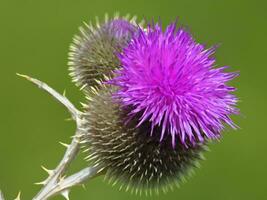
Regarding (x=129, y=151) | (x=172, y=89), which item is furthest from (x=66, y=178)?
(x=172, y=89)

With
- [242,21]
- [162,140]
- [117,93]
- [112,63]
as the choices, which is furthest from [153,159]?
[242,21]

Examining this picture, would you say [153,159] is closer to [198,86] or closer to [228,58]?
[198,86]

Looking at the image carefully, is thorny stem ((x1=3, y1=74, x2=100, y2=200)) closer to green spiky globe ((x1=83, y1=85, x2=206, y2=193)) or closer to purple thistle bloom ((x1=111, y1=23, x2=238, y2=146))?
green spiky globe ((x1=83, y1=85, x2=206, y2=193))

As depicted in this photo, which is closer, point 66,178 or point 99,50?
Answer: point 66,178

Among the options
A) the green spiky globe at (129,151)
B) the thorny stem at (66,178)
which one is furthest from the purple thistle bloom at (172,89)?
the thorny stem at (66,178)

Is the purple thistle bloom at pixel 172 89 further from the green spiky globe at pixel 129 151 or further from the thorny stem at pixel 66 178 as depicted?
the thorny stem at pixel 66 178

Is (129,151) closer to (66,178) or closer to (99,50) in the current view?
(66,178)
